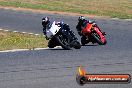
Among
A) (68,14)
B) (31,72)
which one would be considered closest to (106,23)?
(68,14)

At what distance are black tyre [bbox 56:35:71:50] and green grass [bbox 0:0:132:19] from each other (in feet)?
49.0

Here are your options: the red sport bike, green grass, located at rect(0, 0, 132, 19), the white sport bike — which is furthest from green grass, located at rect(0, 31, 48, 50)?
green grass, located at rect(0, 0, 132, 19)

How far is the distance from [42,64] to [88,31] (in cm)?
544

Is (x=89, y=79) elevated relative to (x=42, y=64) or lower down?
elevated

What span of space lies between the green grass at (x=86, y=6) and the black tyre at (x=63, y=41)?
14.9 metres

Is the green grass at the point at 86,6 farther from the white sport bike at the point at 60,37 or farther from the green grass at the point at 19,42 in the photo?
the white sport bike at the point at 60,37

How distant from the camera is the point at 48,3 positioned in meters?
39.6

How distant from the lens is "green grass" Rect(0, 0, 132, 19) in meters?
35.0

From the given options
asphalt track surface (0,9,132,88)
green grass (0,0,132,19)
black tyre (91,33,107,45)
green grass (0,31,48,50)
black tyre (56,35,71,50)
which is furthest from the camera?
green grass (0,0,132,19)

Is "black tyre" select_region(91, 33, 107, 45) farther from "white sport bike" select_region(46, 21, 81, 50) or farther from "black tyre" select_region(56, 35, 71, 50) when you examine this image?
"black tyre" select_region(56, 35, 71, 50)

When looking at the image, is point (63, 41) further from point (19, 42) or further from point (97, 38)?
point (19, 42)

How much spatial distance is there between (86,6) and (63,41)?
20.2 m

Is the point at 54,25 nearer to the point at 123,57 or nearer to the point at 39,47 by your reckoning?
the point at 39,47

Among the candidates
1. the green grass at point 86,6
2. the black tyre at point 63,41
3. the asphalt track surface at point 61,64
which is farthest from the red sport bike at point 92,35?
the green grass at point 86,6
